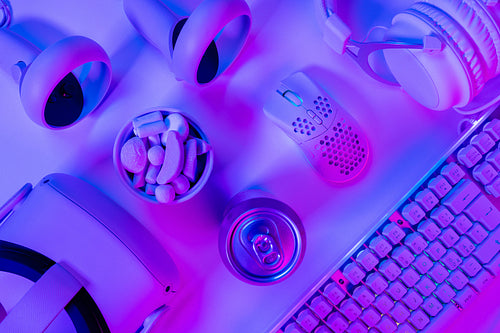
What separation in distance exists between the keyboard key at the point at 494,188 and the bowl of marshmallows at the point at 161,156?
42 centimetres

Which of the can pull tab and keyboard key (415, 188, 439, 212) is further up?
keyboard key (415, 188, 439, 212)

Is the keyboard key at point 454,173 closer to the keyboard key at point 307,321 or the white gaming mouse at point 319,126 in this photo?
the white gaming mouse at point 319,126

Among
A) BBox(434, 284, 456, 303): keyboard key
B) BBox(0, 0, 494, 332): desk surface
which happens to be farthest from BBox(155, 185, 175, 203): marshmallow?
BBox(434, 284, 456, 303): keyboard key

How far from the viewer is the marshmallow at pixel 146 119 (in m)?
0.54

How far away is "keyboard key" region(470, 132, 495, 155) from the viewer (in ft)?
1.90

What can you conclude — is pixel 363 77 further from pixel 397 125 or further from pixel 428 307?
pixel 428 307

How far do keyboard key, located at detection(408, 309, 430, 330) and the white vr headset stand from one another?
36 cm

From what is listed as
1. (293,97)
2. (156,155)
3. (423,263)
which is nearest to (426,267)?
(423,263)

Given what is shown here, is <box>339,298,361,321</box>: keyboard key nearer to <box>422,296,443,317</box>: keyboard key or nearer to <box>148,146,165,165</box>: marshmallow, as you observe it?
<box>422,296,443,317</box>: keyboard key

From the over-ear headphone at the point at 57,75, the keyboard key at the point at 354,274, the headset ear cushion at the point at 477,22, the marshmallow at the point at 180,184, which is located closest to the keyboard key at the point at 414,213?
the keyboard key at the point at 354,274

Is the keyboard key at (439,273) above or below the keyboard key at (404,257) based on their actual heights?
above

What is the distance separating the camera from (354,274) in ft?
1.90

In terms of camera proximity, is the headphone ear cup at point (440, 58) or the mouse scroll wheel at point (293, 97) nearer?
the headphone ear cup at point (440, 58)

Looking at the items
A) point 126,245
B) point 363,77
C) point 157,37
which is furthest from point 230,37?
point 126,245
